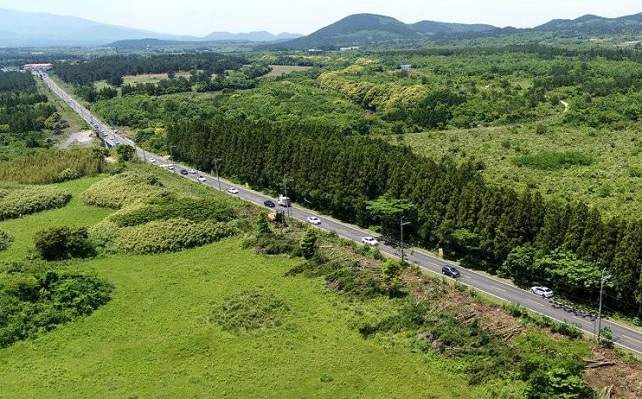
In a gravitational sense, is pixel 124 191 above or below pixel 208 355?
above

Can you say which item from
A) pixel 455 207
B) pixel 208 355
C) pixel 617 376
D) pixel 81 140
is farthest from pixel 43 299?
pixel 81 140

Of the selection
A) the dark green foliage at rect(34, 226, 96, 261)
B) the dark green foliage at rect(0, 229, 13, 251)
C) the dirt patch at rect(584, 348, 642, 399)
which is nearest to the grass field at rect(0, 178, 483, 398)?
the dirt patch at rect(584, 348, 642, 399)

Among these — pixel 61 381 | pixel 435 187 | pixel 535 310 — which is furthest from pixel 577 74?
pixel 61 381

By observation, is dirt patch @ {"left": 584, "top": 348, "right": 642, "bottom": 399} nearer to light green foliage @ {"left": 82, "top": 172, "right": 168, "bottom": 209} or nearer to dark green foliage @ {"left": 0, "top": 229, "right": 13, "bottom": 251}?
light green foliage @ {"left": 82, "top": 172, "right": 168, "bottom": 209}

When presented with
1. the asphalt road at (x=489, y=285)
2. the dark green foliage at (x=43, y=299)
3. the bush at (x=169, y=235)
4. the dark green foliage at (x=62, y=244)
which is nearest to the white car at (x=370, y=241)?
the asphalt road at (x=489, y=285)

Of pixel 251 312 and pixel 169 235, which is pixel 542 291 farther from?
pixel 169 235
